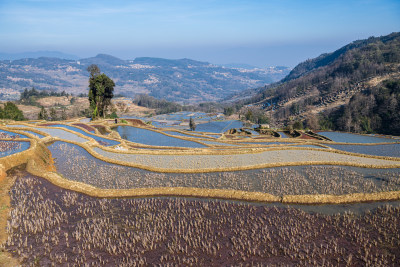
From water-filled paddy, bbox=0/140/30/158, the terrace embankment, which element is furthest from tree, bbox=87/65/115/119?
the terrace embankment

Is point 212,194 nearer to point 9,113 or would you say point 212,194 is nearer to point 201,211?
point 201,211

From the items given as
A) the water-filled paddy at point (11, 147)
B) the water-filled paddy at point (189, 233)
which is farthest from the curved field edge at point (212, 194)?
the water-filled paddy at point (11, 147)

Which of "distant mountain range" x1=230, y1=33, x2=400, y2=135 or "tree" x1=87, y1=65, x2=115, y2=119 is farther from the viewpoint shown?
"distant mountain range" x1=230, y1=33, x2=400, y2=135

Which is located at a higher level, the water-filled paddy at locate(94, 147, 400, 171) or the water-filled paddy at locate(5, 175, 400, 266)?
the water-filled paddy at locate(94, 147, 400, 171)

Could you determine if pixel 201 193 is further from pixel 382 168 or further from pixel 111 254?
pixel 382 168

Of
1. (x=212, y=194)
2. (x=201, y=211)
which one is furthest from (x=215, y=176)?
(x=201, y=211)

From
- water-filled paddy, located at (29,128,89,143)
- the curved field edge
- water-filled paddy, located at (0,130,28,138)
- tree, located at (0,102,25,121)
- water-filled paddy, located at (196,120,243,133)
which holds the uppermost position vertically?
tree, located at (0,102,25,121)

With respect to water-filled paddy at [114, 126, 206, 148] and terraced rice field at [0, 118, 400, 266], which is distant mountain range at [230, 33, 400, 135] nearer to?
water-filled paddy at [114, 126, 206, 148]

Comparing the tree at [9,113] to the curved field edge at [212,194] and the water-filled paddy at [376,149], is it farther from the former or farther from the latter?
the water-filled paddy at [376,149]
